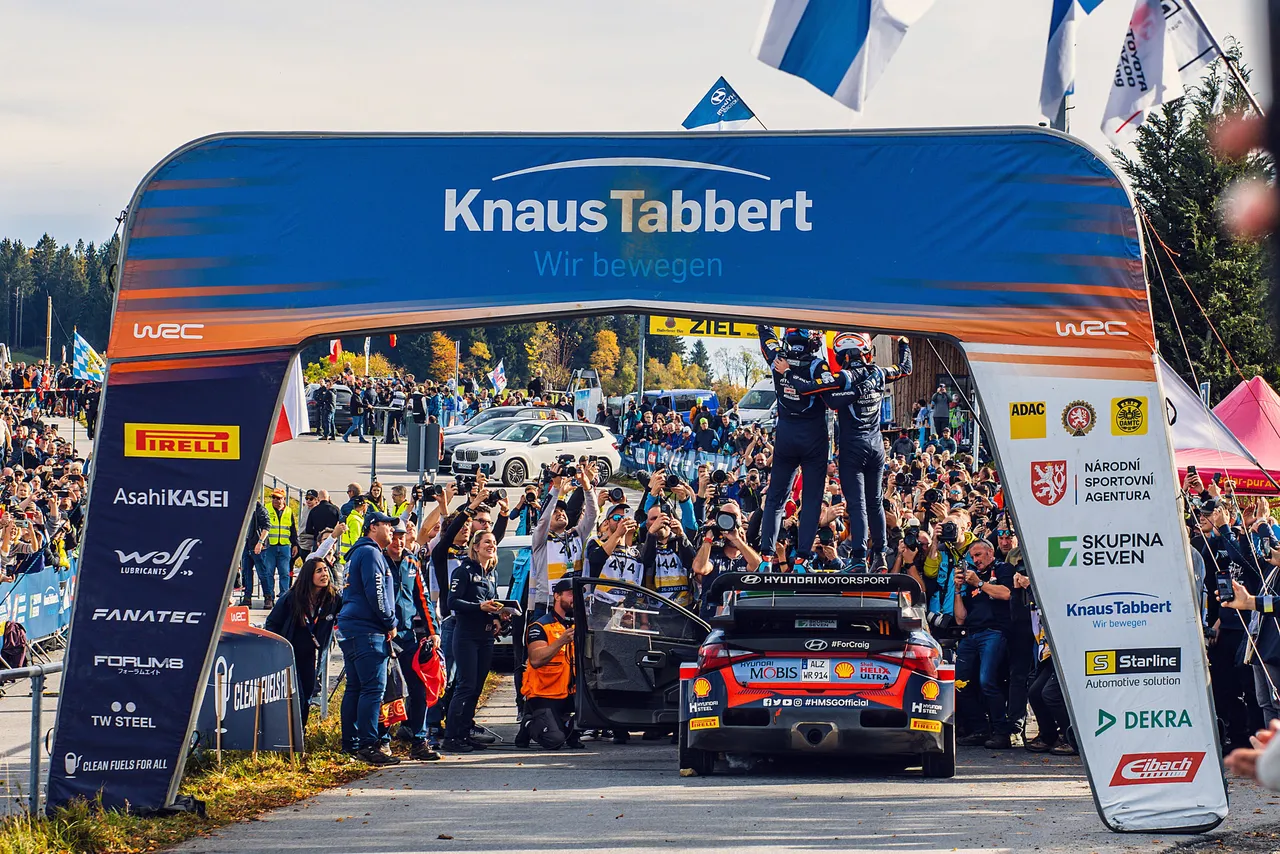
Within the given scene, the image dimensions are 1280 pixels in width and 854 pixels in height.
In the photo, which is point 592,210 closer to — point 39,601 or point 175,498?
point 175,498

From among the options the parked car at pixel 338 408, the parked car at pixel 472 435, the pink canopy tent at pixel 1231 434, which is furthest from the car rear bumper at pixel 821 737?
the parked car at pixel 338 408

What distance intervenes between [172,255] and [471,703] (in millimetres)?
4795

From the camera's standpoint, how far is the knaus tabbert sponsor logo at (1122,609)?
8867mm

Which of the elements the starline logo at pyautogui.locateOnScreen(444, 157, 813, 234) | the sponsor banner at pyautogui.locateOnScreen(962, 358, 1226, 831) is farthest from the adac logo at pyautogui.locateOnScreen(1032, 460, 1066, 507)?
the starline logo at pyautogui.locateOnScreen(444, 157, 813, 234)

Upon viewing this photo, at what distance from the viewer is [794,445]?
13.6m

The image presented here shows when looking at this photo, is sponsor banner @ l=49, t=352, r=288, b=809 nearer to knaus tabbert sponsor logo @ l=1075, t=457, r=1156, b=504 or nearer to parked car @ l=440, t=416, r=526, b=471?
knaus tabbert sponsor logo @ l=1075, t=457, r=1156, b=504

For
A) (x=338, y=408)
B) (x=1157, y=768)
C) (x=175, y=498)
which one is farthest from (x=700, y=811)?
(x=338, y=408)

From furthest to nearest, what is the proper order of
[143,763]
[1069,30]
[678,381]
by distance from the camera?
[678,381], [1069,30], [143,763]

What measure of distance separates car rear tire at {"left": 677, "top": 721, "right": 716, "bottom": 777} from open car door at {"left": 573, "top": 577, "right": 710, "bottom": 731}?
0.71 meters

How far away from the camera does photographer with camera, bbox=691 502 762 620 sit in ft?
42.8

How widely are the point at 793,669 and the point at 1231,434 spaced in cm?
594

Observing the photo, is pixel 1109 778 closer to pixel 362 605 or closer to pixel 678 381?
pixel 362 605

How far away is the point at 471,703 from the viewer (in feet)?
39.7

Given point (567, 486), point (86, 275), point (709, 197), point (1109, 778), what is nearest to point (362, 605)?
point (709, 197)
